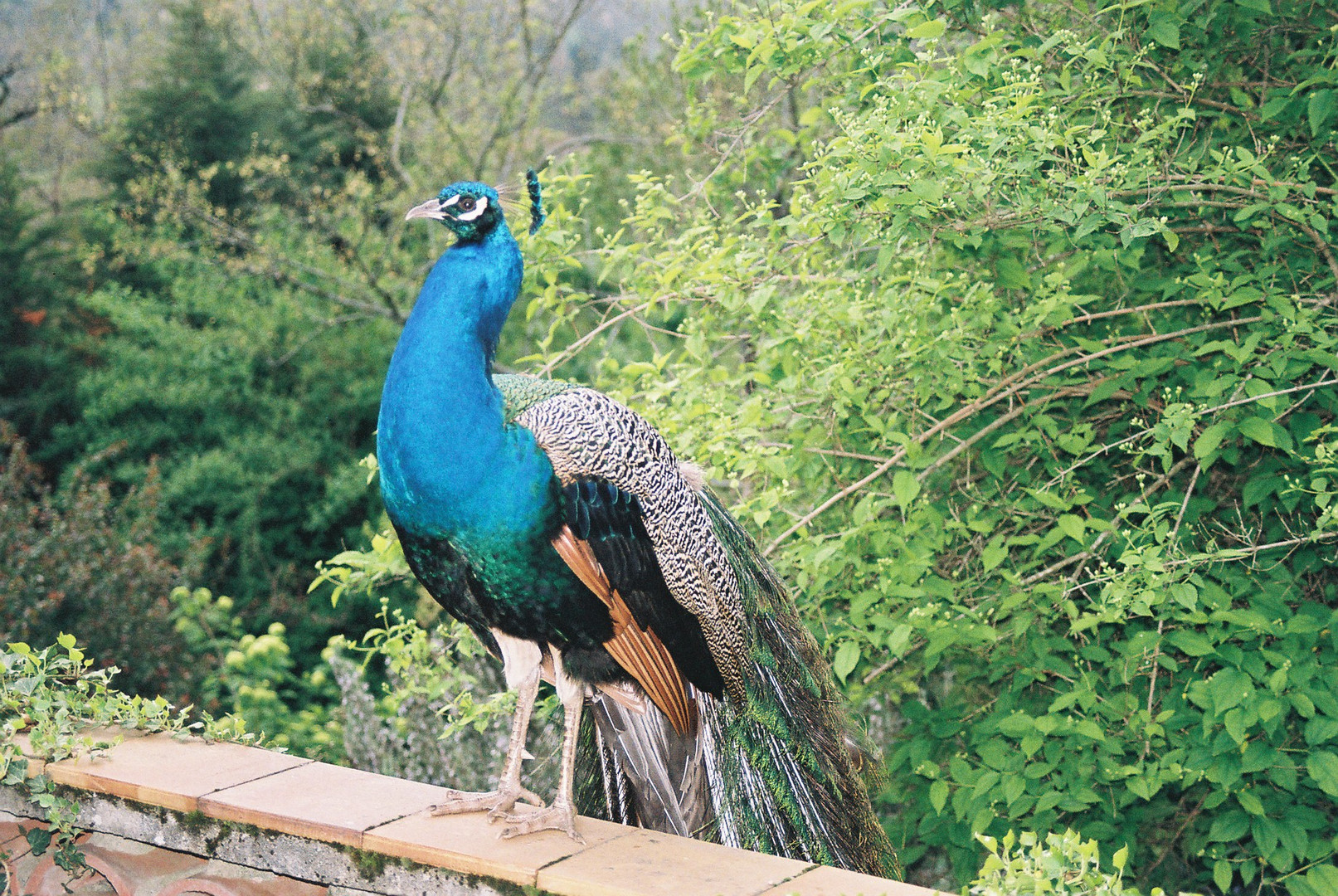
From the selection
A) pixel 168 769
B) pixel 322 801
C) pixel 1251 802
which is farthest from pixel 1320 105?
pixel 168 769

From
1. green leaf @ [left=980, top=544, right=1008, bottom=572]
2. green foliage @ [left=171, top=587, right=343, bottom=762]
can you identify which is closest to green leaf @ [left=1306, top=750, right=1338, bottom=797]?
green leaf @ [left=980, top=544, right=1008, bottom=572]

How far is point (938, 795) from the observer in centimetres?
287

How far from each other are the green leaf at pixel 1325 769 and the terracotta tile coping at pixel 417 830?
47.6 inches

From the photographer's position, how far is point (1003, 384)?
10.1 feet

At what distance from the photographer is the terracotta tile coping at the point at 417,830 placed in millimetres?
1858

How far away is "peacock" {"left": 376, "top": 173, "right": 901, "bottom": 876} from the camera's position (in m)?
2.12

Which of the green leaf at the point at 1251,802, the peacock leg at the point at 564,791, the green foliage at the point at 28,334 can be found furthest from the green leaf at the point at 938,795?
the green foliage at the point at 28,334

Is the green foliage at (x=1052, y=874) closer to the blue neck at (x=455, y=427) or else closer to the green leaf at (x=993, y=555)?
the blue neck at (x=455, y=427)

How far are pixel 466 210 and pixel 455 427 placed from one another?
420mm

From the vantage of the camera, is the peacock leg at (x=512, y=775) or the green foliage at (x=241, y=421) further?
the green foliage at (x=241, y=421)

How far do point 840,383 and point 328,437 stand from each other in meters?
6.56

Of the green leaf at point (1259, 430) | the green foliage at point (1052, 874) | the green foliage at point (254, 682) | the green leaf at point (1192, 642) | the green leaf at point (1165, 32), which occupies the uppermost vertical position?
the green leaf at point (1165, 32)

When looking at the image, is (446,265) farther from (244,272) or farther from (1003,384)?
(244,272)

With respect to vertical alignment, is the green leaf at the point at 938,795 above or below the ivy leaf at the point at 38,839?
below
